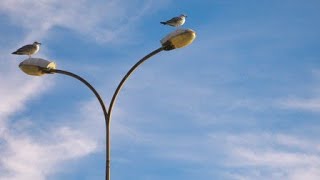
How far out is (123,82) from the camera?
15.2 meters

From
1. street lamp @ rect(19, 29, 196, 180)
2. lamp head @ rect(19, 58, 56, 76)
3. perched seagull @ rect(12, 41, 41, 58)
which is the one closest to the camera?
street lamp @ rect(19, 29, 196, 180)

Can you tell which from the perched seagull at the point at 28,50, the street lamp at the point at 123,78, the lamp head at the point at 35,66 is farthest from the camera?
the perched seagull at the point at 28,50

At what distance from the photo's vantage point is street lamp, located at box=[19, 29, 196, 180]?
48.2 ft

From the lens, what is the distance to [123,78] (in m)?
15.2

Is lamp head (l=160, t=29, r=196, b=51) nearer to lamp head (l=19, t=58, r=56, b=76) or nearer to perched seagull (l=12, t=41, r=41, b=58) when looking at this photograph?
lamp head (l=19, t=58, r=56, b=76)

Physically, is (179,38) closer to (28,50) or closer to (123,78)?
(123,78)

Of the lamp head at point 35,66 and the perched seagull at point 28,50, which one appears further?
the perched seagull at point 28,50

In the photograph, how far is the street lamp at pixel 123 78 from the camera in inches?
579

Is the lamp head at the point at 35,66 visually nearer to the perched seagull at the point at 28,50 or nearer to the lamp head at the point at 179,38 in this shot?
the lamp head at the point at 179,38

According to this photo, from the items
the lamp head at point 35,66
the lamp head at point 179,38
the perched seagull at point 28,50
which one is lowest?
the lamp head at point 179,38

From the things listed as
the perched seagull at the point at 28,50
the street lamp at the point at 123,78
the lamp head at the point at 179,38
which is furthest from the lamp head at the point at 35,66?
the perched seagull at the point at 28,50

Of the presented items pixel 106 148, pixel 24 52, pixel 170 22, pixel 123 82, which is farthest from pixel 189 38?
pixel 170 22

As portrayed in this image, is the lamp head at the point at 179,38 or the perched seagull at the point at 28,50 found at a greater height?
the perched seagull at the point at 28,50

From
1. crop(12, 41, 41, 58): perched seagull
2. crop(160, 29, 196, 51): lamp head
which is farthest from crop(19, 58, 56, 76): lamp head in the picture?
crop(12, 41, 41, 58): perched seagull
